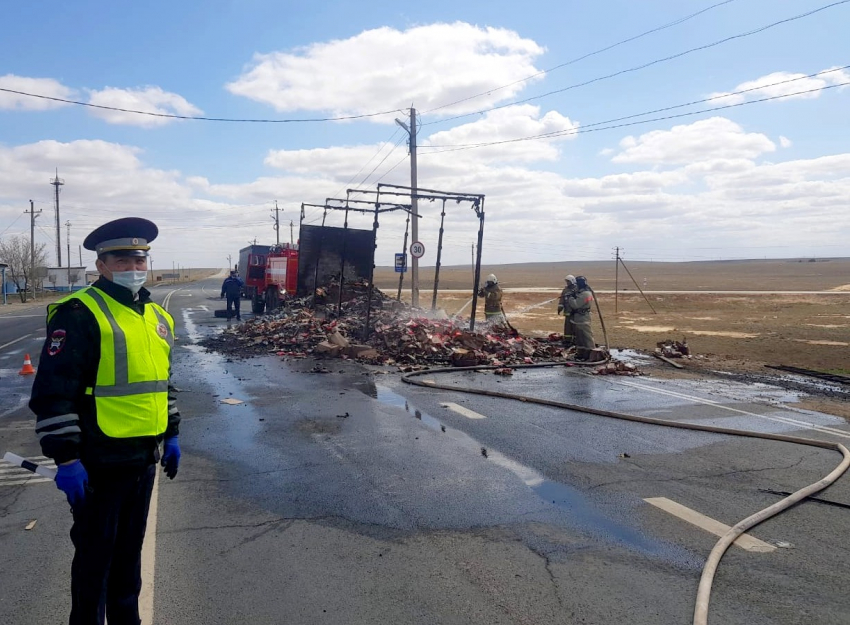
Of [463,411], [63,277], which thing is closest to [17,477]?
[463,411]

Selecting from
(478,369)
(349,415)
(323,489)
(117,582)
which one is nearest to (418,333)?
(478,369)

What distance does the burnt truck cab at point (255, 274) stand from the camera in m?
32.0

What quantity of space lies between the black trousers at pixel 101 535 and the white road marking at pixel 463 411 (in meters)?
6.21

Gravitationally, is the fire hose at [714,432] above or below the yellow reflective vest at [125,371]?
below

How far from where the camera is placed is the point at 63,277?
2859 inches

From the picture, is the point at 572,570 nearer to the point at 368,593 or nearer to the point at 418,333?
the point at 368,593

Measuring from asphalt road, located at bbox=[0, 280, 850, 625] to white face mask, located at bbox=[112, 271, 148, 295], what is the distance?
71.9 inches

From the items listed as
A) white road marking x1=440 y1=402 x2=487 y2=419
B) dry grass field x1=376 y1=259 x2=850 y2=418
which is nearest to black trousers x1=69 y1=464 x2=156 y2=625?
white road marking x1=440 y1=402 x2=487 y2=419

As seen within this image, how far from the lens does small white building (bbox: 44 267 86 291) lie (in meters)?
70.3

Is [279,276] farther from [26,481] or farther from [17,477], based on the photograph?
[26,481]

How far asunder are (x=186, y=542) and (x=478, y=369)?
927cm

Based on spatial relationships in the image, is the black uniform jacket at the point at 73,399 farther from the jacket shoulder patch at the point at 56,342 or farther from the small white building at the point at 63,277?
the small white building at the point at 63,277

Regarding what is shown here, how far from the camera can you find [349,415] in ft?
30.7

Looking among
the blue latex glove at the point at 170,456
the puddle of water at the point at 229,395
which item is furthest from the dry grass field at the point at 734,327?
the blue latex glove at the point at 170,456
